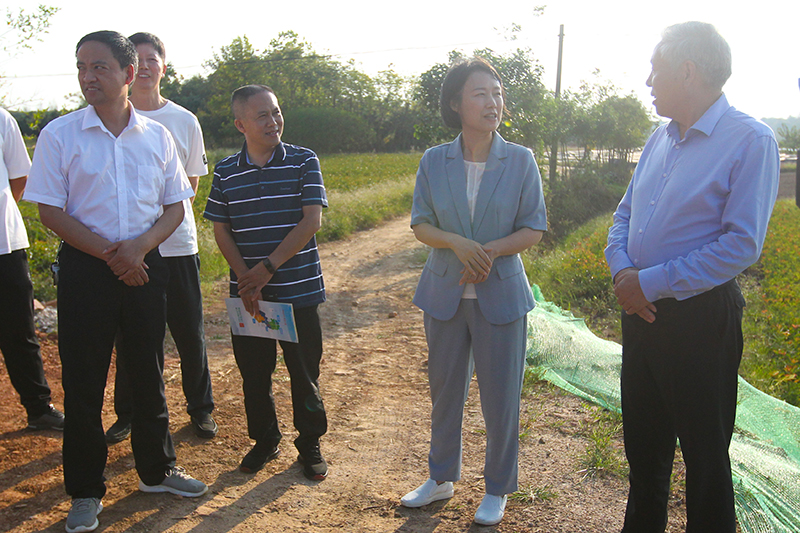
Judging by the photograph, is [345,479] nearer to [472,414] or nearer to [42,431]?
[472,414]

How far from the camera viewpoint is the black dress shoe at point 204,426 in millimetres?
3555

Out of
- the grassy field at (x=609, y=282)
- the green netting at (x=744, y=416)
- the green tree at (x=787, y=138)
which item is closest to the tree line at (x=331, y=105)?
the green tree at (x=787, y=138)

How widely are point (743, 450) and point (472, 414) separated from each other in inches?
59.8

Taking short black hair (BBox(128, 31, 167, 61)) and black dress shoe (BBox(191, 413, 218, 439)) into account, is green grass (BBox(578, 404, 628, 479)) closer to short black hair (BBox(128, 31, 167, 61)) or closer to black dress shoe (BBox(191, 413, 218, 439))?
black dress shoe (BBox(191, 413, 218, 439))

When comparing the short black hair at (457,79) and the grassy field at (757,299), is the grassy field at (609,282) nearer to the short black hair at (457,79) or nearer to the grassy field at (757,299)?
the grassy field at (757,299)

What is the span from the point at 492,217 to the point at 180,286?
1843mm

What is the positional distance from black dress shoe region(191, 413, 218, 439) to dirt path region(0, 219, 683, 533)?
49 millimetres

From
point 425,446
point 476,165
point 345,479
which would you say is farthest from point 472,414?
point 476,165

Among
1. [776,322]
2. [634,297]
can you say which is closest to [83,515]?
[634,297]

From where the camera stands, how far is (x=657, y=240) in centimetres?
223

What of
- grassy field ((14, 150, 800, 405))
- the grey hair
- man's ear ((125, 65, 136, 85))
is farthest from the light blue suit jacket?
grassy field ((14, 150, 800, 405))

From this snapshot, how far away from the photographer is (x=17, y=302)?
11.5 feet

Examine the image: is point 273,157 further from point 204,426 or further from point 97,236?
point 204,426

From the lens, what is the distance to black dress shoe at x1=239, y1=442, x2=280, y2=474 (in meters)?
3.19
